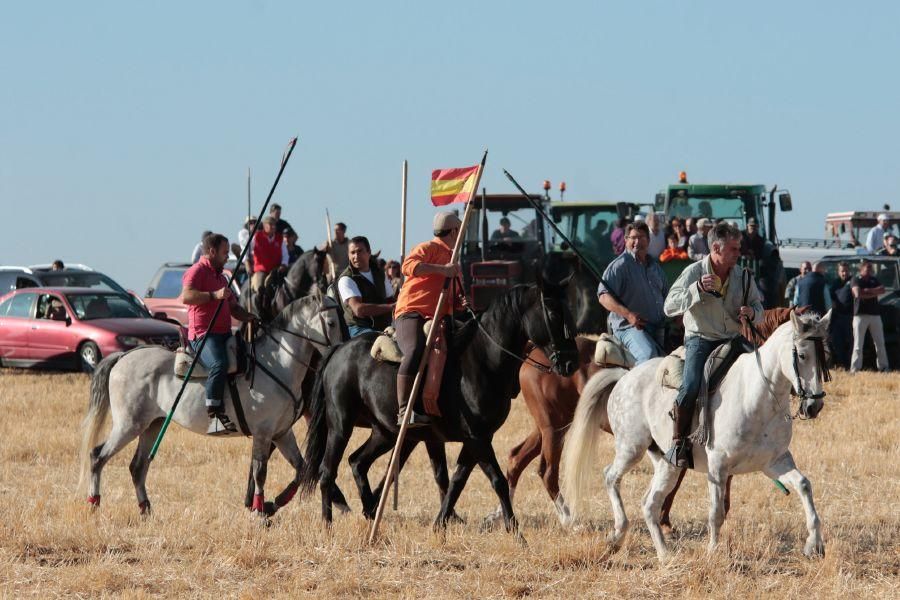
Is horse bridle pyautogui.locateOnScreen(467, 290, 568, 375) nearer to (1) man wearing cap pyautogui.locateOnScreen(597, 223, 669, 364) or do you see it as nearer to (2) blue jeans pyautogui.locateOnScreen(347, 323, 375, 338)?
(1) man wearing cap pyautogui.locateOnScreen(597, 223, 669, 364)

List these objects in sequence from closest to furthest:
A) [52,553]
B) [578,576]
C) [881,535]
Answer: [578,576], [52,553], [881,535]

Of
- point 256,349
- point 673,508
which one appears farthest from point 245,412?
point 673,508

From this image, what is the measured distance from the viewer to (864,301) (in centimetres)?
2162

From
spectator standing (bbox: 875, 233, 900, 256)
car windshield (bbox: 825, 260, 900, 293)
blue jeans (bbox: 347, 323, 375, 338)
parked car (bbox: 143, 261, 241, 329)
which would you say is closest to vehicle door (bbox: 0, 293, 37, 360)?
parked car (bbox: 143, 261, 241, 329)

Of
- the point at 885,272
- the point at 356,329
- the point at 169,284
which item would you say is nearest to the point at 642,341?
the point at 356,329

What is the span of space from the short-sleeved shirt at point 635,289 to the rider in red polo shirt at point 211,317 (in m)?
2.93

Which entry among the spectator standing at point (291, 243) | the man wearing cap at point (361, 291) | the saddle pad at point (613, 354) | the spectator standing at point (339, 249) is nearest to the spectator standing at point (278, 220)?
the spectator standing at point (291, 243)

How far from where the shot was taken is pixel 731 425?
30.5 ft

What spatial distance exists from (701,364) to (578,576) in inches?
67.8

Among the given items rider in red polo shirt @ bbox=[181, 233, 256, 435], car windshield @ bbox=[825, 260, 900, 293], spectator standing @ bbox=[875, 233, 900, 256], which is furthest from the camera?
spectator standing @ bbox=[875, 233, 900, 256]

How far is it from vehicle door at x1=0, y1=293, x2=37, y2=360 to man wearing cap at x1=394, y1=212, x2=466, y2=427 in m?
14.6

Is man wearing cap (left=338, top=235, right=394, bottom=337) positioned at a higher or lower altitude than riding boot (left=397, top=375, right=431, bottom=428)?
higher

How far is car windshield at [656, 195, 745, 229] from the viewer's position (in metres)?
25.4

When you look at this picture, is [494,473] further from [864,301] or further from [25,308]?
[25,308]
